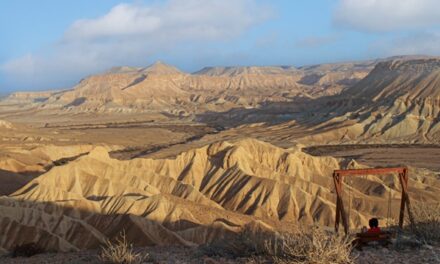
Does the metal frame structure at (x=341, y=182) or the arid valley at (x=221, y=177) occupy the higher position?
the metal frame structure at (x=341, y=182)

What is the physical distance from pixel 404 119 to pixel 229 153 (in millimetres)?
58834

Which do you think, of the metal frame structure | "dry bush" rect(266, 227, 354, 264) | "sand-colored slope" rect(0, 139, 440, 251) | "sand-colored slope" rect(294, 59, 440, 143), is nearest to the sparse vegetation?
"dry bush" rect(266, 227, 354, 264)

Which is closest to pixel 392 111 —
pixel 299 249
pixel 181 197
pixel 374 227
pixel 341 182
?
pixel 181 197

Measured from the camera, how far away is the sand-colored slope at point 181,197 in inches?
1123

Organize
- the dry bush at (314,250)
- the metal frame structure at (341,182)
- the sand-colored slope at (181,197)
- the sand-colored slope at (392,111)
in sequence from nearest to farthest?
the dry bush at (314,250), the metal frame structure at (341,182), the sand-colored slope at (181,197), the sand-colored slope at (392,111)

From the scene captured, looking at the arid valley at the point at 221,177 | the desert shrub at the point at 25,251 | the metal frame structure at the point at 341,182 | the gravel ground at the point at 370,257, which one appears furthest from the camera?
the arid valley at the point at 221,177

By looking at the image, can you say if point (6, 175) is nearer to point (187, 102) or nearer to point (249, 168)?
point (249, 168)

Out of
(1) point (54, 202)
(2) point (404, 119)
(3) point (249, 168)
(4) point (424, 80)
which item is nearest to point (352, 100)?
(4) point (424, 80)

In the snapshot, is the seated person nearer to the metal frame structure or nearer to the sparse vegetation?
the metal frame structure

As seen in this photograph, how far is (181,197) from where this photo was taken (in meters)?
41.8

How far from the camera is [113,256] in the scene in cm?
1034

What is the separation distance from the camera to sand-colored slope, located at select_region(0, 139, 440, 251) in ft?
93.6

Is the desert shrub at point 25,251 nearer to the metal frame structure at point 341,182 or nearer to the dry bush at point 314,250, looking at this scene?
the metal frame structure at point 341,182

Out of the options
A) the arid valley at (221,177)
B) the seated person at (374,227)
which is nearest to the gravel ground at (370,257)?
the seated person at (374,227)
